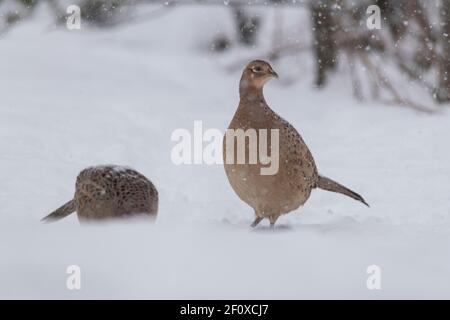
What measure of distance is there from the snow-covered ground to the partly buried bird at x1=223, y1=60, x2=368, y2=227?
229 mm

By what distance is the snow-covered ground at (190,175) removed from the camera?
4180 millimetres

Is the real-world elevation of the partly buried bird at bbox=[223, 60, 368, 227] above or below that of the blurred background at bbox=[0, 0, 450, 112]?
below

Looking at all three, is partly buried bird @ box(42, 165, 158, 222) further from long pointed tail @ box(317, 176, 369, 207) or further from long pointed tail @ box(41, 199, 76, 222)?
long pointed tail @ box(317, 176, 369, 207)

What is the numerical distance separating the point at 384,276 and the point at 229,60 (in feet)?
40.1

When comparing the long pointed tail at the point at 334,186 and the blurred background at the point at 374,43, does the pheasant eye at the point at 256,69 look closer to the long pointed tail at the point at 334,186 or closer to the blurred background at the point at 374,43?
the long pointed tail at the point at 334,186

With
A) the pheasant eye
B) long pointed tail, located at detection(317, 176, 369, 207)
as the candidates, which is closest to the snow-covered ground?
long pointed tail, located at detection(317, 176, 369, 207)

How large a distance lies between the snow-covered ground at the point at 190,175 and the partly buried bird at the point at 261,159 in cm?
23

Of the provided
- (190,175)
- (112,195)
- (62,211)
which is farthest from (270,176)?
(190,175)

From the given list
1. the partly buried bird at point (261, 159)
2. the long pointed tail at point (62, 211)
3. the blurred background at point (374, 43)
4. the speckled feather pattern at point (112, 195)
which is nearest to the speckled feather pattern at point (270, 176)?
the partly buried bird at point (261, 159)

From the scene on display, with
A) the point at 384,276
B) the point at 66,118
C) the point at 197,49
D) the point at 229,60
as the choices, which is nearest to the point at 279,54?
the point at 229,60

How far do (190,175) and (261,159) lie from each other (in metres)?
3.22

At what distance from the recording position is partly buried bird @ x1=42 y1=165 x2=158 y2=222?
5906 millimetres

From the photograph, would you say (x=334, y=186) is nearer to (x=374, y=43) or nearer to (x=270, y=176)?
(x=270, y=176)

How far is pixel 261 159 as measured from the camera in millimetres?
6105
